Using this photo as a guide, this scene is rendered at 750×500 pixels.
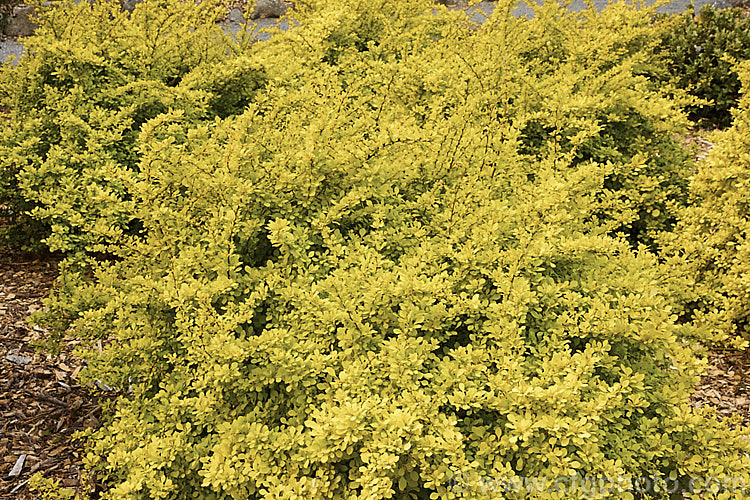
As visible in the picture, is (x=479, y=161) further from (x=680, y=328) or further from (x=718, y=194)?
(x=718, y=194)

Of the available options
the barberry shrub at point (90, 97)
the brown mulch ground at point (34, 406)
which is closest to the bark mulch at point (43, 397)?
the brown mulch ground at point (34, 406)

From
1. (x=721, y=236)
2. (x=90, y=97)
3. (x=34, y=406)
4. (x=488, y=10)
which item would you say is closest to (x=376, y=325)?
(x=34, y=406)

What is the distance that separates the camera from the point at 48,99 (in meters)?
4.58

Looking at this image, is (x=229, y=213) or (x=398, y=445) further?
(x=229, y=213)

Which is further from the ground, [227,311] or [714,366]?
[227,311]

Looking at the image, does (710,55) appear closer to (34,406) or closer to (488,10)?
(488,10)

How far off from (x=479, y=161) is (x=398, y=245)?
79 centimetres

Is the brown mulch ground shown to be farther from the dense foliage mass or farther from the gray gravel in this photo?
the gray gravel

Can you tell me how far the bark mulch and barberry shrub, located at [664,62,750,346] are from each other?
0.38m

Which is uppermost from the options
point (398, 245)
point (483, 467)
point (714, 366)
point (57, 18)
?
point (57, 18)

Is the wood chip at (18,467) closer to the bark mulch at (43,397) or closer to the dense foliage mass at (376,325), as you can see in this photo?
the bark mulch at (43,397)

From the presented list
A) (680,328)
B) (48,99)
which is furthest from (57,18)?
(680,328)

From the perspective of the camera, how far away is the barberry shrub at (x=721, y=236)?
4082mm

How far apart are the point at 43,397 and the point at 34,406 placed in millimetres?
73
